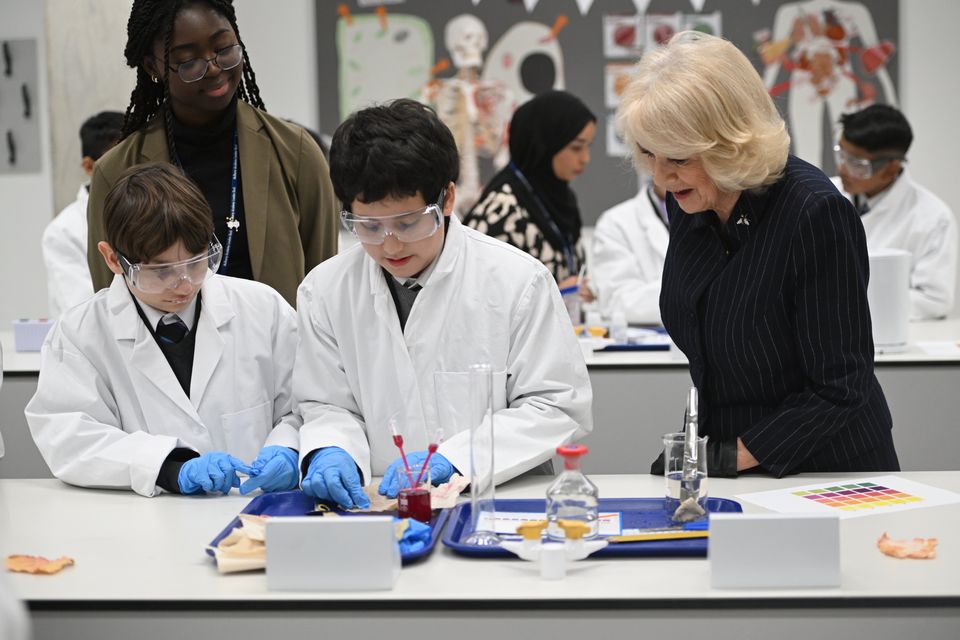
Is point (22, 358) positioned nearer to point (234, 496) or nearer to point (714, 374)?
point (234, 496)

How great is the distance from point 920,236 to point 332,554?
4006 millimetres

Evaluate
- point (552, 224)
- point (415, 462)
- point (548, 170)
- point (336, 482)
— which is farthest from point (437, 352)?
point (548, 170)

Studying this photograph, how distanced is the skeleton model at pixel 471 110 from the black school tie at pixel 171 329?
381 centimetres

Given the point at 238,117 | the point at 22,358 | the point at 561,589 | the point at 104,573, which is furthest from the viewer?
the point at 22,358

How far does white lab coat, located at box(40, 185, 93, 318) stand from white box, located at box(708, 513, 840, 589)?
3434 mm

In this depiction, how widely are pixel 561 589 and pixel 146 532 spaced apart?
751mm

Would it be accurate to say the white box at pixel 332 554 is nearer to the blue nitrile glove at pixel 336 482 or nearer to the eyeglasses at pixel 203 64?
the blue nitrile glove at pixel 336 482

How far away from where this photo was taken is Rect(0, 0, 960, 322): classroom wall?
580 cm

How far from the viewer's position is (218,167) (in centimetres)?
266

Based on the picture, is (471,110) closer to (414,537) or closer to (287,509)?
(287,509)

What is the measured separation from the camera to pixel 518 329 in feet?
6.82

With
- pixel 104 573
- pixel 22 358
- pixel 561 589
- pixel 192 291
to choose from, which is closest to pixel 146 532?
pixel 104 573

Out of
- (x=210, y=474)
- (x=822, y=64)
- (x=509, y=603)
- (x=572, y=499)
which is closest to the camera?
(x=509, y=603)

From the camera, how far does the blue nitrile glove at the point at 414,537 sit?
63.6 inches
